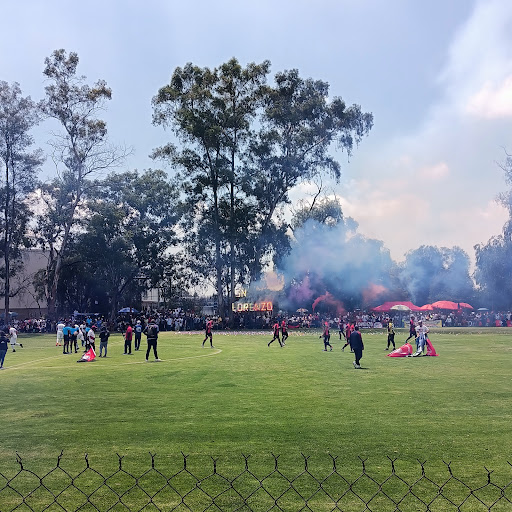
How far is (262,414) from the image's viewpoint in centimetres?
1340

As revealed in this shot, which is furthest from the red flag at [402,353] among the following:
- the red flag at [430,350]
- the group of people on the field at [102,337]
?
the group of people on the field at [102,337]

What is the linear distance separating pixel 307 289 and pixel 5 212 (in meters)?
42.0

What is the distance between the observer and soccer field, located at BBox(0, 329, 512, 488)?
33.8 feet

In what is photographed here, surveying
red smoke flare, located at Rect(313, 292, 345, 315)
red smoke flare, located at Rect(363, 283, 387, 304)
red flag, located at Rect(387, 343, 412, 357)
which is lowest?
red flag, located at Rect(387, 343, 412, 357)

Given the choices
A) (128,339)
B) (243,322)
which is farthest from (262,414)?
(243,322)

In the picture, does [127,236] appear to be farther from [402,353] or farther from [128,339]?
[402,353]

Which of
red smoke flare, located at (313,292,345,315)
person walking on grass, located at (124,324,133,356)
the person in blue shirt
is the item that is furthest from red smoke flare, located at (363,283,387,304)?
the person in blue shirt

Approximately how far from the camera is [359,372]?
22.0 m

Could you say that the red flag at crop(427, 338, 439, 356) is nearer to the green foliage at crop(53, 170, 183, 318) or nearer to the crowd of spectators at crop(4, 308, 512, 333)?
the crowd of spectators at crop(4, 308, 512, 333)

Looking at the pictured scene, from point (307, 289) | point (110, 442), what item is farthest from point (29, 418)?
point (307, 289)

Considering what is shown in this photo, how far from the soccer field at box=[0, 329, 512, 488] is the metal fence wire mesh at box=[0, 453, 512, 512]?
2.76 feet

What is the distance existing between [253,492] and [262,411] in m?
5.67

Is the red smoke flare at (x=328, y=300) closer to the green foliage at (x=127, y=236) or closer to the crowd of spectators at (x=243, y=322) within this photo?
the crowd of spectators at (x=243, y=322)

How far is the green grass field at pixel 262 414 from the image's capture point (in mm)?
10039
